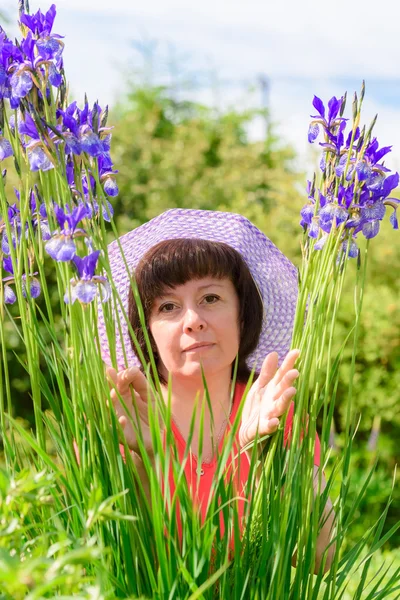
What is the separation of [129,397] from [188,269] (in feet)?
1.69

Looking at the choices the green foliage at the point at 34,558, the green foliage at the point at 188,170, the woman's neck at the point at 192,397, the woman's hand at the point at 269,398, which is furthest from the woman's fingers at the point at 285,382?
the green foliage at the point at 188,170

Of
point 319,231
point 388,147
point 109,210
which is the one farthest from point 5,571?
point 388,147

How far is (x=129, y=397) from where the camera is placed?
5.31ft

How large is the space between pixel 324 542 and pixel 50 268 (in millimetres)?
3684

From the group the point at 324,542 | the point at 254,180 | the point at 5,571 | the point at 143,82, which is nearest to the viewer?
the point at 5,571

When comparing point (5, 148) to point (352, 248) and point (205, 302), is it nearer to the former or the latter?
point (352, 248)

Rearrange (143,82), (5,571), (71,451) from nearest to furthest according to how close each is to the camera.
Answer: (5,571) < (71,451) < (143,82)

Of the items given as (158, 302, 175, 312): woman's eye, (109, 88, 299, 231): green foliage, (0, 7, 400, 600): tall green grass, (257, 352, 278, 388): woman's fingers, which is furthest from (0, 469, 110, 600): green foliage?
(109, 88, 299, 231): green foliage

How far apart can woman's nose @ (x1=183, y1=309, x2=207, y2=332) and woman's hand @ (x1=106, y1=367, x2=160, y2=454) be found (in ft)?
0.95

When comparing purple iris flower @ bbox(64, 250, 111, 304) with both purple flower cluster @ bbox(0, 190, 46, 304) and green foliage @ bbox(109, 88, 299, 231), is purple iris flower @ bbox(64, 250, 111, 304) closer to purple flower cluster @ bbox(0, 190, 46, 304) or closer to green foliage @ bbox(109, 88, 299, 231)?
purple flower cluster @ bbox(0, 190, 46, 304)

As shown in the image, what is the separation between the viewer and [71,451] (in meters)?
1.42

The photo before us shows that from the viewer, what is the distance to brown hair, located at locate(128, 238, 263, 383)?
2.03 metres

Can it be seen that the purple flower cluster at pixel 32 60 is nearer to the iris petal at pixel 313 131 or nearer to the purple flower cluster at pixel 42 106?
A: the purple flower cluster at pixel 42 106

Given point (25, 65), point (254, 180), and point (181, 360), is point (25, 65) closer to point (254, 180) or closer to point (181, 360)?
point (181, 360)
